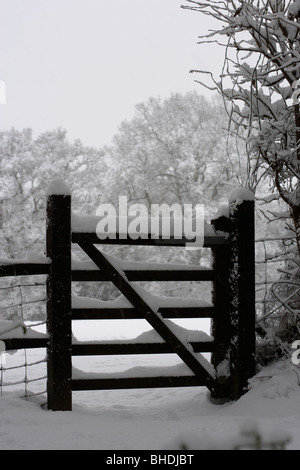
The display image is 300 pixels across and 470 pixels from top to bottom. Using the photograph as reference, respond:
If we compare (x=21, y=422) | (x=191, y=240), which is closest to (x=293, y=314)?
(x=191, y=240)

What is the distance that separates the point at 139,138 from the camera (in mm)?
21781

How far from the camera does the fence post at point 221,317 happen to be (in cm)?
422

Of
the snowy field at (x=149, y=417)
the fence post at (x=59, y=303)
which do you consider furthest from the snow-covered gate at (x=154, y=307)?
the snowy field at (x=149, y=417)

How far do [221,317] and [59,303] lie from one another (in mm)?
1369

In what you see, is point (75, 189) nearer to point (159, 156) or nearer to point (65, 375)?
point (159, 156)

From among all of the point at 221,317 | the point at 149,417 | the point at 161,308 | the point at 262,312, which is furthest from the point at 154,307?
the point at 262,312

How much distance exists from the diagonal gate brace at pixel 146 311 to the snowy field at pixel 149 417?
32 centimetres

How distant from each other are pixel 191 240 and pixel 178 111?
1858 cm

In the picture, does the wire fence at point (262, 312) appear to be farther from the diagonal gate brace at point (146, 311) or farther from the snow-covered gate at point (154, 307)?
the diagonal gate brace at point (146, 311)

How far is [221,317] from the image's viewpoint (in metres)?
4.25

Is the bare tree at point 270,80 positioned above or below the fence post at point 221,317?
above

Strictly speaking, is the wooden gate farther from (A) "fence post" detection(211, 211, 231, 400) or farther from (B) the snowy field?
(B) the snowy field

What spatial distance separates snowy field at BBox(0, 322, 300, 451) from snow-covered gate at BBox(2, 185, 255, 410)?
22 cm

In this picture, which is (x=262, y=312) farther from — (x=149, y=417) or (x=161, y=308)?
(x=149, y=417)
